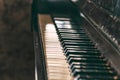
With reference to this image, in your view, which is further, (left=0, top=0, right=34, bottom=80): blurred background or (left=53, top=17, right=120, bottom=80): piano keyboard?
(left=0, top=0, right=34, bottom=80): blurred background

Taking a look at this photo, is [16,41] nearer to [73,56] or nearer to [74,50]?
[74,50]

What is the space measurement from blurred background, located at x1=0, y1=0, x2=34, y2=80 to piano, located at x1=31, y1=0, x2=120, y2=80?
232 centimetres

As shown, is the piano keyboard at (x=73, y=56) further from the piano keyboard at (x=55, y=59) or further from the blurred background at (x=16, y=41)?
the blurred background at (x=16, y=41)

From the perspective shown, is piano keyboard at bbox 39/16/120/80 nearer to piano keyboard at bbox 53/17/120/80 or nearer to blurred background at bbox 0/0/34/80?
piano keyboard at bbox 53/17/120/80

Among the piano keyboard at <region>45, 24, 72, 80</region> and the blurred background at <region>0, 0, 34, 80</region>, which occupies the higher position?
the blurred background at <region>0, 0, 34, 80</region>

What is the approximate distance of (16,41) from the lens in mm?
5707

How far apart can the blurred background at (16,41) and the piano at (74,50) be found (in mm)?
2317

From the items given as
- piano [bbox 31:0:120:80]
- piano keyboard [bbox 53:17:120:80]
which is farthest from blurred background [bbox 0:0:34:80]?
piano keyboard [bbox 53:17:120:80]

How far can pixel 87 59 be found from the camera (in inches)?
77.9

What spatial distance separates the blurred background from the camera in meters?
5.57

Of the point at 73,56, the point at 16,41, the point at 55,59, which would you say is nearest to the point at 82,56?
the point at 73,56

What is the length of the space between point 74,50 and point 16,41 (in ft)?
12.0

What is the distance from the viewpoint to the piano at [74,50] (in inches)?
68.4

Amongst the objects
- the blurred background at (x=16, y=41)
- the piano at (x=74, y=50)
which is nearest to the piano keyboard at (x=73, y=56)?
the piano at (x=74, y=50)
